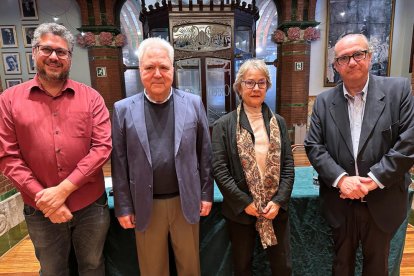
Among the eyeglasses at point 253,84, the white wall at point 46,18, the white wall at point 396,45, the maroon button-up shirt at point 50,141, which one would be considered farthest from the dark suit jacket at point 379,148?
the white wall at point 46,18

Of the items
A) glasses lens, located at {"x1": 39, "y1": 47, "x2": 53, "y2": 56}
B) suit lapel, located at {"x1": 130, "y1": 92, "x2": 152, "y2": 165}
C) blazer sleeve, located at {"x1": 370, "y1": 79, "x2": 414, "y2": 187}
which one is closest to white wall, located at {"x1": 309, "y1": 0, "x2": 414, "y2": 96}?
blazer sleeve, located at {"x1": 370, "y1": 79, "x2": 414, "y2": 187}

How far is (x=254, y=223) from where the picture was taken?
1.65 m

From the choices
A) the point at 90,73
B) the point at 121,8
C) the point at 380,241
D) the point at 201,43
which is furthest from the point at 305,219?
the point at 121,8

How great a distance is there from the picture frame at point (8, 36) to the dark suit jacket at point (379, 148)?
6.29 m

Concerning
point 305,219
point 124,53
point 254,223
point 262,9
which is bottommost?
point 305,219

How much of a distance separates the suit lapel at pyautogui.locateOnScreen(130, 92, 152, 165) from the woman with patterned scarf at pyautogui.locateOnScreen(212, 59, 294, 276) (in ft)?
1.26

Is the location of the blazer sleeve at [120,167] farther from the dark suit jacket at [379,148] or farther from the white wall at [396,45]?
the white wall at [396,45]

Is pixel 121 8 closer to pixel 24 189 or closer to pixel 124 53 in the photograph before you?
pixel 124 53

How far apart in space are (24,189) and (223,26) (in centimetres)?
455

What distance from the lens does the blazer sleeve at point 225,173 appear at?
158 centimetres

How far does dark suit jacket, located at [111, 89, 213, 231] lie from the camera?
1526 millimetres

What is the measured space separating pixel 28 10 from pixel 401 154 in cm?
665

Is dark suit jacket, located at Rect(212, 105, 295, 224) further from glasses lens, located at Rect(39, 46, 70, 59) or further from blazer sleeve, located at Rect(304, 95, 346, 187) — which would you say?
glasses lens, located at Rect(39, 46, 70, 59)

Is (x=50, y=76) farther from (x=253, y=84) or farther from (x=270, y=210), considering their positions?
(x=270, y=210)
